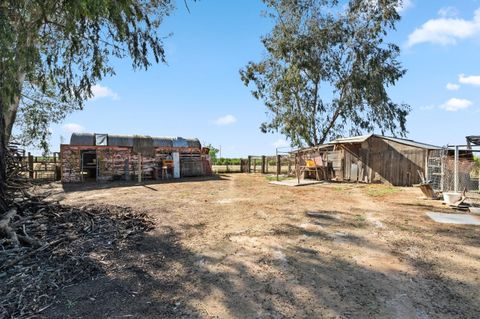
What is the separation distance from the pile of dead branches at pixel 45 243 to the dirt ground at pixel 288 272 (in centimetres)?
25

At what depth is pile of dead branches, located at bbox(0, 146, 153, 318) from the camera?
3686 mm

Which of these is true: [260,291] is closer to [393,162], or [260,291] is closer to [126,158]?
[393,162]

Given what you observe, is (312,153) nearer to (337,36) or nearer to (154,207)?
(337,36)

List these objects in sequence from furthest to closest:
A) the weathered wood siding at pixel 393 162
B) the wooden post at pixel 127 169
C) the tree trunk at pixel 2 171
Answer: the wooden post at pixel 127 169 < the weathered wood siding at pixel 393 162 < the tree trunk at pixel 2 171

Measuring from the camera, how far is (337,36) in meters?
22.2

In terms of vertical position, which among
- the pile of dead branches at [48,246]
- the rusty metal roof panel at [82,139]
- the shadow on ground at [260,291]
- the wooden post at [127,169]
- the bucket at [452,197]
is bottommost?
the shadow on ground at [260,291]

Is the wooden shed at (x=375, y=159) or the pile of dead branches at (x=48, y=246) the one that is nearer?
the pile of dead branches at (x=48, y=246)

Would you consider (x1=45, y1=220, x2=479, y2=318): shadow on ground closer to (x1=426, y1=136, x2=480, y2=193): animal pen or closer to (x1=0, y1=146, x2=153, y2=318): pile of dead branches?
(x1=0, y1=146, x2=153, y2=318): pile of dead branches

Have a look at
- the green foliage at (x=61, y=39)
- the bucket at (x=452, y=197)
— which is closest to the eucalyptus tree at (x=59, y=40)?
the green foliage at (x=61, y=39)

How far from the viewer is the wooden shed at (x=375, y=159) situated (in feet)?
52.2

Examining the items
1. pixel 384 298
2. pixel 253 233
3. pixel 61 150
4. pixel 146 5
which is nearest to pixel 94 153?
pixel 61 150

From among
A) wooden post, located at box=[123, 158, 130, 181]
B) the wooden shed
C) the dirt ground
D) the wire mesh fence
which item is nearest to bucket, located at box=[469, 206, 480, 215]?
the wire mesh fence

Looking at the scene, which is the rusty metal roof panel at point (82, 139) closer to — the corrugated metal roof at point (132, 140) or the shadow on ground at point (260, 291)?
the corrugated metal roof at point (132, 140)

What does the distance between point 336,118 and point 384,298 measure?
2170cm
